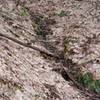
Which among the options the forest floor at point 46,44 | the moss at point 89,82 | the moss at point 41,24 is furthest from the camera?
the moss at point 41,24

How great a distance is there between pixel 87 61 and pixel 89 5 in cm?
229

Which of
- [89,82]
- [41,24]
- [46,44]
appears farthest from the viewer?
[41,24]

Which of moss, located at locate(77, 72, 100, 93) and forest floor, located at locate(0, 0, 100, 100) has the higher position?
forest floor, located at locate(0, 0, 100, 100)

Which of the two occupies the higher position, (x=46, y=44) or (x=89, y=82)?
(x=46, y=44)

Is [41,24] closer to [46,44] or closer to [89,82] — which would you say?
[46,44]

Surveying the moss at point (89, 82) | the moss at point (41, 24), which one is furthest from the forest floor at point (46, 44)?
the moss at point (89, 82)

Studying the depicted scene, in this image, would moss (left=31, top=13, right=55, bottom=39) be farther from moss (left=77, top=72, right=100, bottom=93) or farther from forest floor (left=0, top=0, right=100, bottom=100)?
moss (left=77, top=72, right=100, bottom=93)

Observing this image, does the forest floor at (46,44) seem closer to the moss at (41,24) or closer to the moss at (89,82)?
the moss at (41,24)

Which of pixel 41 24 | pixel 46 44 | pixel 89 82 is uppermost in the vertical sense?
pixel 41 24

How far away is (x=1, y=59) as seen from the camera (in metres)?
4.11

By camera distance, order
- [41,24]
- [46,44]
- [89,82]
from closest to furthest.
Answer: [89,82] < [46,44] < [41,24]

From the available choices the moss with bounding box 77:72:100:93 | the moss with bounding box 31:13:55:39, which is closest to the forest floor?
the moss with bounding box 31:13:55:39

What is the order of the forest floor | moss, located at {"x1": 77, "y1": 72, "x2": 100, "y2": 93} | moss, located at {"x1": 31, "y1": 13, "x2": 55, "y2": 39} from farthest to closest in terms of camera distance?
moss, located at {"x1": 31, "y1": 13, "x2": 55, "y2": 39}
moss, located at {"x1": 77, "y1": 72, "x2": 100, "y2": 93}
the forest floor

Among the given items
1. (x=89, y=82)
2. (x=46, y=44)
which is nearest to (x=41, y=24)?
(x=46, y=44)
